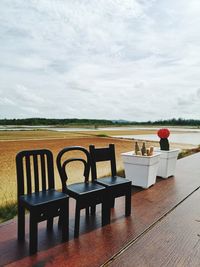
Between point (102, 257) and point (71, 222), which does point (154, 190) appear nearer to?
point (71, 222)

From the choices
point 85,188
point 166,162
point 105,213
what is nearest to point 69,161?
point 85,188

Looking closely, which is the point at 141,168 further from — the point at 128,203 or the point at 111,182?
the point at 111,182

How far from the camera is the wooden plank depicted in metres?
1.68

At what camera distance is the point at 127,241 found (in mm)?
1966

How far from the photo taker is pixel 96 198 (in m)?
2.12

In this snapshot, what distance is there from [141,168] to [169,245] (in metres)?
1.64

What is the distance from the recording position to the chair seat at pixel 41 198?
176 cm

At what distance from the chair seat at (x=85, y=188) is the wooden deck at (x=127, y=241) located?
39 centimetres

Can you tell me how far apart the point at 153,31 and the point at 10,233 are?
4.50m

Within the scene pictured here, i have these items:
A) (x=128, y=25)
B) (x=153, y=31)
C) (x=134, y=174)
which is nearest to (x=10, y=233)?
(x=134, y=174)

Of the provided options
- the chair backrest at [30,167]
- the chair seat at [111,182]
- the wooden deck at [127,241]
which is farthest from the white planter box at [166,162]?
the chair backrest at [30,167]

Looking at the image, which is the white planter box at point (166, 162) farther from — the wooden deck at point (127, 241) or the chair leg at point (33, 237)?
the chair leg at point (33, 237)

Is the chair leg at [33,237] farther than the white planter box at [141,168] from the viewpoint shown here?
No

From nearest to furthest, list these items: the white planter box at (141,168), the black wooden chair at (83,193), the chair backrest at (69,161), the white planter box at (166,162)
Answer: the black wooden chair at (83,193) → the chair backrest at (69,161) → the white planter box at (141,168) → the white planter box at (166,162)
